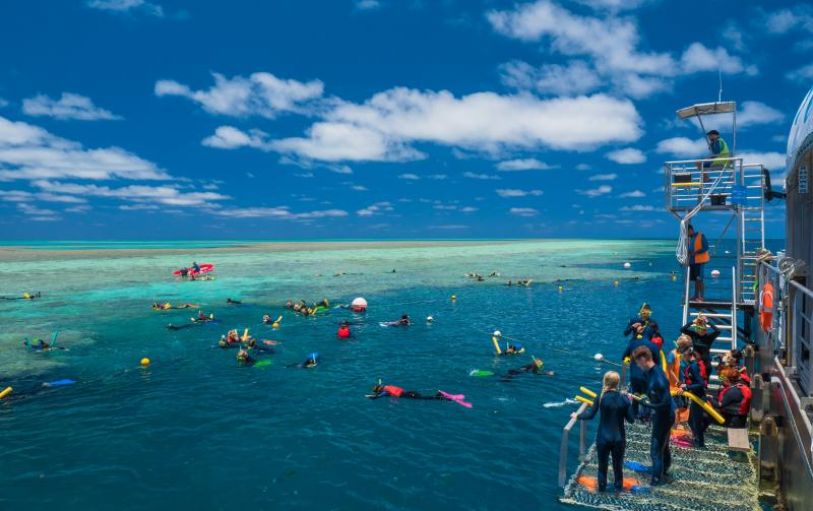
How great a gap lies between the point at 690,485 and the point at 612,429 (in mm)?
2476

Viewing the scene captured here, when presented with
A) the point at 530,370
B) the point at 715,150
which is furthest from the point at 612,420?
the point at 715,150

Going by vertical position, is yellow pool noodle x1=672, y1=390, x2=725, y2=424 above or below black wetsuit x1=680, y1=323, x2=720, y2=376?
below

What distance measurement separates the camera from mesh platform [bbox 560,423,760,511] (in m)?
10.2

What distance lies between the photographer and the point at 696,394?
40.0 ft

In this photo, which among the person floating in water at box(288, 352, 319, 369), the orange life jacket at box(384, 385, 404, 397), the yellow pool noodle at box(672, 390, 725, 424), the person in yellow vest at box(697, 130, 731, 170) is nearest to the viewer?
the yellow pool noodle at box(672, 390, 725, 424)

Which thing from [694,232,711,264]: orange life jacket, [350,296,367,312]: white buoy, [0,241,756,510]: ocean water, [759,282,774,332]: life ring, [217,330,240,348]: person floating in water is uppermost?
[694,232,711,264]: orange life jacket

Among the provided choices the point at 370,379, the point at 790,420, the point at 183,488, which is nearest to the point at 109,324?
the point at 370,379

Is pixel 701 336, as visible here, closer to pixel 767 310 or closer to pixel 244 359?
pixel 767 310

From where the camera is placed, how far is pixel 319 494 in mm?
12555

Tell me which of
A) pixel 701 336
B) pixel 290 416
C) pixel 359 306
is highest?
pixel 701 336

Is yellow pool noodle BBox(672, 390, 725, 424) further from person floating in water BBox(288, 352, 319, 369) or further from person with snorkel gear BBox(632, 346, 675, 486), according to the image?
person floating in water BBox(288, 352, 319, 369)

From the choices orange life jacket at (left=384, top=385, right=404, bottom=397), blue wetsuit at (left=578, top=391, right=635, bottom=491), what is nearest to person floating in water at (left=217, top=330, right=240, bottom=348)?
orange life jacket at (left=384, top=385, right=404, bottom=397)

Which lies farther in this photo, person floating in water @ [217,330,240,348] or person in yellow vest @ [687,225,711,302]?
person floating in water @ [217,330,240,348]

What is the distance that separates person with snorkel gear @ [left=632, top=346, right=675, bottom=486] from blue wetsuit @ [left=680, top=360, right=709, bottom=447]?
2107mm
